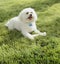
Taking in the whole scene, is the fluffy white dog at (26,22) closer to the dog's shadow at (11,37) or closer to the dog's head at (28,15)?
the dog's head at (28,15)

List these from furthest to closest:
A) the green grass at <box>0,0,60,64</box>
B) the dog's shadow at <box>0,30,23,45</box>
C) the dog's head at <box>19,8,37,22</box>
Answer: the dog's shadow at <box>0,30,23,45</box>, the dog's head at <box>19,8,37,22</box>, the green grass at <box>0,0,60,64</box>

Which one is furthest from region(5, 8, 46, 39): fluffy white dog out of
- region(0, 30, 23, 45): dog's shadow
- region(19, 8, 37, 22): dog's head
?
region(0, 30, 23, 45): dog's shadow

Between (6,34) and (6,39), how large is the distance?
1.71 ft

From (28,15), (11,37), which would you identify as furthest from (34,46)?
(11,37)

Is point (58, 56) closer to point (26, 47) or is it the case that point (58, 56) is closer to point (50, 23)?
point (26, 47)

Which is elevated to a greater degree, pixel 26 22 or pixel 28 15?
pixel 28 15

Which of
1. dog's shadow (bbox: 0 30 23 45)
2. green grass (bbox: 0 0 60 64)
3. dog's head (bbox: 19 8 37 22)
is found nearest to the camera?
green grass (bbox: 0 0 60 64)

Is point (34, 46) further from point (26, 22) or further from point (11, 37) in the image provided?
point (11, 37)

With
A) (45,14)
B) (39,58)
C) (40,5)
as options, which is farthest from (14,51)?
(40,5)

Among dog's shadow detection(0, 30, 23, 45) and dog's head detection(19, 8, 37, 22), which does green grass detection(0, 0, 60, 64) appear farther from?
dog's head detection(19, 8, 37, 22)

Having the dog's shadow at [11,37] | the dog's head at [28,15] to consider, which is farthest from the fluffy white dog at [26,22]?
the dog's shadow at [11,37]

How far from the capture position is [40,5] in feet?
42.5

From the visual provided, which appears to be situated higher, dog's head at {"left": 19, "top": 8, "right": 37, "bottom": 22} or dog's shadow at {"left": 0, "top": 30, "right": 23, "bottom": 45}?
dog's head at {"left": 19, "top": 8, "right": 37, "bottom": 22}

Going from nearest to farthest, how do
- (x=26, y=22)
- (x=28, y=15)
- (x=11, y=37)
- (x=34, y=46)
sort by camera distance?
(x=34, y=46), (x=28, y=15), (x=26, y=22), (x=11, y=37)
